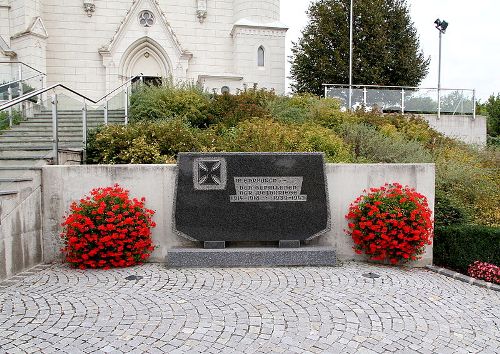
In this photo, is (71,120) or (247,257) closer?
(247,257)

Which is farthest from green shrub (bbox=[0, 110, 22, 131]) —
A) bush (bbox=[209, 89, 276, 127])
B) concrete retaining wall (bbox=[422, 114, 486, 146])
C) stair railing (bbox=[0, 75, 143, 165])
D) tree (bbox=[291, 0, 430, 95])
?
tree (bbox=[291, 0, 430, 95])

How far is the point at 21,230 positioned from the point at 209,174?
299 centimetres

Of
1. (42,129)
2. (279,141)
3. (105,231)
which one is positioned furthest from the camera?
(42,129)

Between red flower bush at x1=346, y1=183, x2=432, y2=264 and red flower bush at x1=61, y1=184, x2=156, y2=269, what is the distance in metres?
3.51

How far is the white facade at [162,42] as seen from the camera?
19812 mm

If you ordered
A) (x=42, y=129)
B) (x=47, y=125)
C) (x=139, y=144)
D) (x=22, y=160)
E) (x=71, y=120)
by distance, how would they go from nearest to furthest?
(x=22, y=160)
(x=139, y=144)
(x=42, y=129)
(x=47, y=125)
(x=71, y=120)

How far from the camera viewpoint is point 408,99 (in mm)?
17828

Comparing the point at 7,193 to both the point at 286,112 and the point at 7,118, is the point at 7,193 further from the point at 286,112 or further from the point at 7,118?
the point at 286,112

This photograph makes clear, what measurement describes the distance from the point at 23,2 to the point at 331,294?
19615mm

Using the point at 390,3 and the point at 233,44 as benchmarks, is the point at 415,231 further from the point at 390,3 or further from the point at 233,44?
the point at 390,3

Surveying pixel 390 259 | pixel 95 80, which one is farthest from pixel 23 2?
pixel 390 259

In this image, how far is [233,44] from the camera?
20.9 meters

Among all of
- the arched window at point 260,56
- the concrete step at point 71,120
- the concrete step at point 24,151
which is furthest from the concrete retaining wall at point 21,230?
the arched window at point 260,56

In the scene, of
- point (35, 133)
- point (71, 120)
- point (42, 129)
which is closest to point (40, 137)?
point (35, 133)
